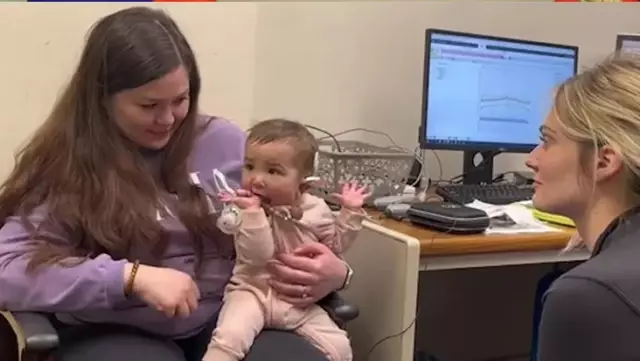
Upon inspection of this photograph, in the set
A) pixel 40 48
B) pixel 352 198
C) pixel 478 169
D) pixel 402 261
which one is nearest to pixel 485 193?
pixel 478 169

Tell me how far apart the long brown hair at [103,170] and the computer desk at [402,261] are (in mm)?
404

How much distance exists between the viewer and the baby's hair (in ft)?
5.40

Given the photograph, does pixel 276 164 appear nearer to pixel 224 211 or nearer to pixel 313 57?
pixel 224 211

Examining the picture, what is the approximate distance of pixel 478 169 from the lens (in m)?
2.50

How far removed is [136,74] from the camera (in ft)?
5.27

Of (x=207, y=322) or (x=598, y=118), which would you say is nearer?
(x=598, y=118)

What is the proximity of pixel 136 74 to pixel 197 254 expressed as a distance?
0.37 metres

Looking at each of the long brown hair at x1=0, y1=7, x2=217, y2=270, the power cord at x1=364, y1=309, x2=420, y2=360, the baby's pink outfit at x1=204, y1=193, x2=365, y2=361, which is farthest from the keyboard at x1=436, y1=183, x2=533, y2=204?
the long brown hair at x1=0, y1=7, x2=217, y2=270

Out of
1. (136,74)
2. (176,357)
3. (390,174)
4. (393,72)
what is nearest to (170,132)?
(136,74)

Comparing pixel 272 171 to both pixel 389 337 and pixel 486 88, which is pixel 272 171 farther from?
pixel 486 88

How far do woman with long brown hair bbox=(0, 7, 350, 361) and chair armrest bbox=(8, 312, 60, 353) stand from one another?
1.5 inches

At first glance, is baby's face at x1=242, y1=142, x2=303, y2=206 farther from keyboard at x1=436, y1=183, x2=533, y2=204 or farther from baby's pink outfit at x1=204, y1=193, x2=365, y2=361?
keyboard at x1=436, y1=183, x2=533, y2=204

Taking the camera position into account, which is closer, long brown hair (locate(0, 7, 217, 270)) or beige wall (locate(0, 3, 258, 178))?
long brown hair (locate(0, 7, 217, 270))

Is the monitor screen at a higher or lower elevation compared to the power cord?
higher
